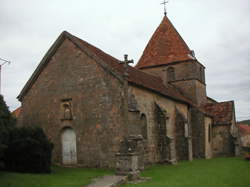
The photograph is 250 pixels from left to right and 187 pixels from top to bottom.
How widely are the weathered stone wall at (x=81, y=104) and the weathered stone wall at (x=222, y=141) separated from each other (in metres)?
17.8

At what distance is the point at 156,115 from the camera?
2284 cm

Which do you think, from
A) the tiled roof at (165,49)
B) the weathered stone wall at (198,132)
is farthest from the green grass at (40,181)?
the tiled roof at (165,49)

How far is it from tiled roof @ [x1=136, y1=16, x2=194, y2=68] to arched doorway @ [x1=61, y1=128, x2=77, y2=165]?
50.2 feet

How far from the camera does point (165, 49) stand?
34062mm

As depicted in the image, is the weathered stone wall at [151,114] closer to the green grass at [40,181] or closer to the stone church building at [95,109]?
the stone church building at [95,109]

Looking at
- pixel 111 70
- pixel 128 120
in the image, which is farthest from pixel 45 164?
pixel 111 70

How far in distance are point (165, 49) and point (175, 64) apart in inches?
85.1

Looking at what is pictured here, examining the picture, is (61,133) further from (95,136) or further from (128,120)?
(128,120)

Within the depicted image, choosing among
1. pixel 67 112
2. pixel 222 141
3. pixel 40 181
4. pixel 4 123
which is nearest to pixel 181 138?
pixel 222 141

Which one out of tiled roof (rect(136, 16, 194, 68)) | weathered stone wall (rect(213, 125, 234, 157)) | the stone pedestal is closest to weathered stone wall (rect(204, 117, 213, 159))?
weathered stone wall (rect(213, 125, 234, 157))

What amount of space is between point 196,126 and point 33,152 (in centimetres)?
1820

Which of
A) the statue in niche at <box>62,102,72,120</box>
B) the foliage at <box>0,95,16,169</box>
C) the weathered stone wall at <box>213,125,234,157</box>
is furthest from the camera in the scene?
the weathered stone wall at <box>213,125,234,157</box>

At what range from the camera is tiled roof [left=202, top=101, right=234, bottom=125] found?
33272 millimetres

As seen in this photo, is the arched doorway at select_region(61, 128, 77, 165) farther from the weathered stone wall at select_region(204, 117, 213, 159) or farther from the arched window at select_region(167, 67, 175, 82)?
the arched window at select_region(167, 67, 175, 82)
